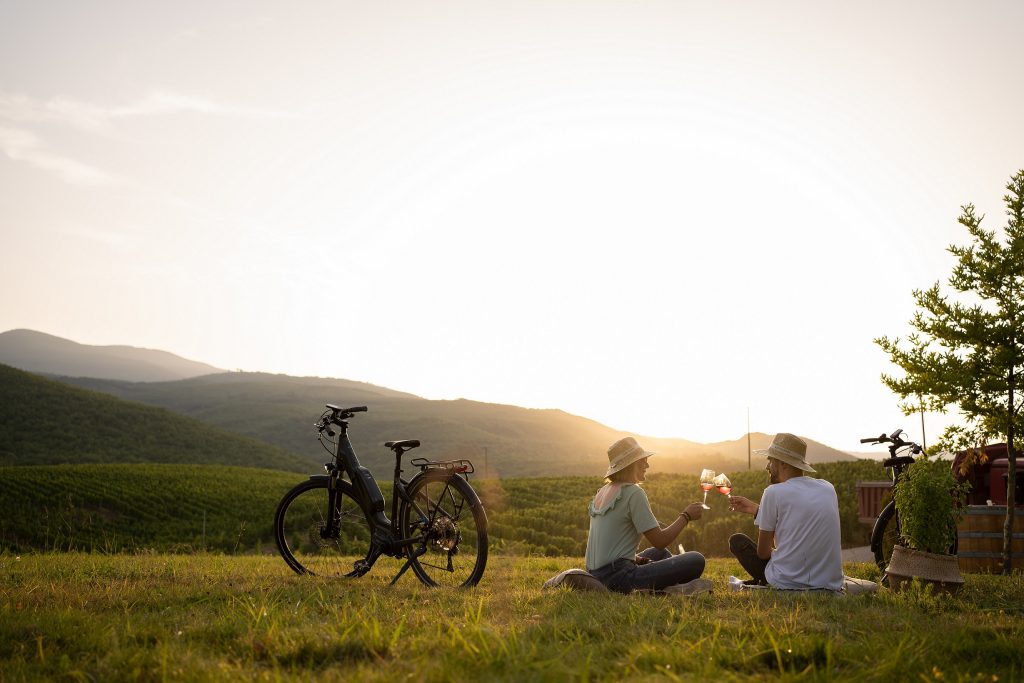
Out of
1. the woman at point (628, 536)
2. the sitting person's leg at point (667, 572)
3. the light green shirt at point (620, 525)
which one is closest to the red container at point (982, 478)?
the sitting person's leg at point (667, 572)

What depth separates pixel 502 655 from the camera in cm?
382

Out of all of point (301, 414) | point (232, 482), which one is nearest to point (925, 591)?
point (232, 482)

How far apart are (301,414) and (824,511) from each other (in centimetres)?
11462

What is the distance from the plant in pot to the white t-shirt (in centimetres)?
97

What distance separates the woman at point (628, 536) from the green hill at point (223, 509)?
8.85 m

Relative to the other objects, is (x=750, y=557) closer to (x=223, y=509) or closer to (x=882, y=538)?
→ (x=882, y=538)

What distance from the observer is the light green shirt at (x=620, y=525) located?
666cm

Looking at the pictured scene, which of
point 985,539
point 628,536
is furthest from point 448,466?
point 985,539

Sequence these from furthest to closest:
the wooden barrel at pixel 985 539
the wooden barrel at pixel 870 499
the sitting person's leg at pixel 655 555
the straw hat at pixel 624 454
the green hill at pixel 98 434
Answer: the green hill at pixel 98 434, the wooden barrel at pixel 870 499, the wooden barrel at pixel 985 539, the sitting person's leg at pixel 655 555, the straw hat at pixel 624 454

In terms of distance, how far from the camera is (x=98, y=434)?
195 feet

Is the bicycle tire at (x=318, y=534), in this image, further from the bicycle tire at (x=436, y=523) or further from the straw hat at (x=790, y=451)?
the straw hat at (x=790, y=451)

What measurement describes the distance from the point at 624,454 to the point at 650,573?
1081 mm

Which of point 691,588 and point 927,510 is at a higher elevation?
point 927,510

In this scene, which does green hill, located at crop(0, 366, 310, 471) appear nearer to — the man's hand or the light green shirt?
the light green shirt
